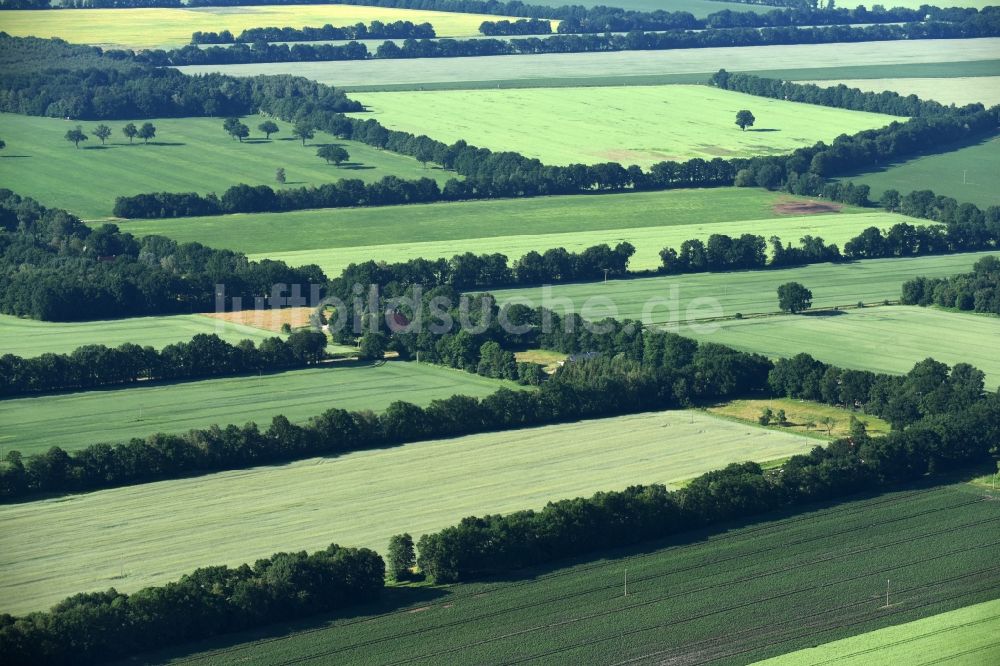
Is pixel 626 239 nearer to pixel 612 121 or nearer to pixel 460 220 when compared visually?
pixel 460 220

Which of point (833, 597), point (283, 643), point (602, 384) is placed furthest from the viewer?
point (602, 384)

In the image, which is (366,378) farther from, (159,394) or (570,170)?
(570,170)

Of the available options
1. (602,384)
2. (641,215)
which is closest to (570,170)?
(641,215)

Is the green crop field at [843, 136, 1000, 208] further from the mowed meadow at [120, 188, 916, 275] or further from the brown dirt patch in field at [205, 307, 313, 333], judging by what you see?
the brown dirt patch in field at [205, 307, 313, 333]

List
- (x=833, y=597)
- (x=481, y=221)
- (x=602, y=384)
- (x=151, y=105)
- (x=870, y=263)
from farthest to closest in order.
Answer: (x=151, y=105)
(x=481, y=221)
(x=870, y=263)
(x=602, y=384)
(x=833, y=597)

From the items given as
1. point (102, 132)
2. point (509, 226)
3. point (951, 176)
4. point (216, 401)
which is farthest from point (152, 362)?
point (951, 176)

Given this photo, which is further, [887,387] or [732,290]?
[732,290]

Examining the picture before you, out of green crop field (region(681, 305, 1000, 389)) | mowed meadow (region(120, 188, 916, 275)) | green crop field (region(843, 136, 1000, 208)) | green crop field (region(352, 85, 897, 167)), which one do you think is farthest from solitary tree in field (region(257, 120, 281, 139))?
green crop field (region(681, 305, 1000, 389))
